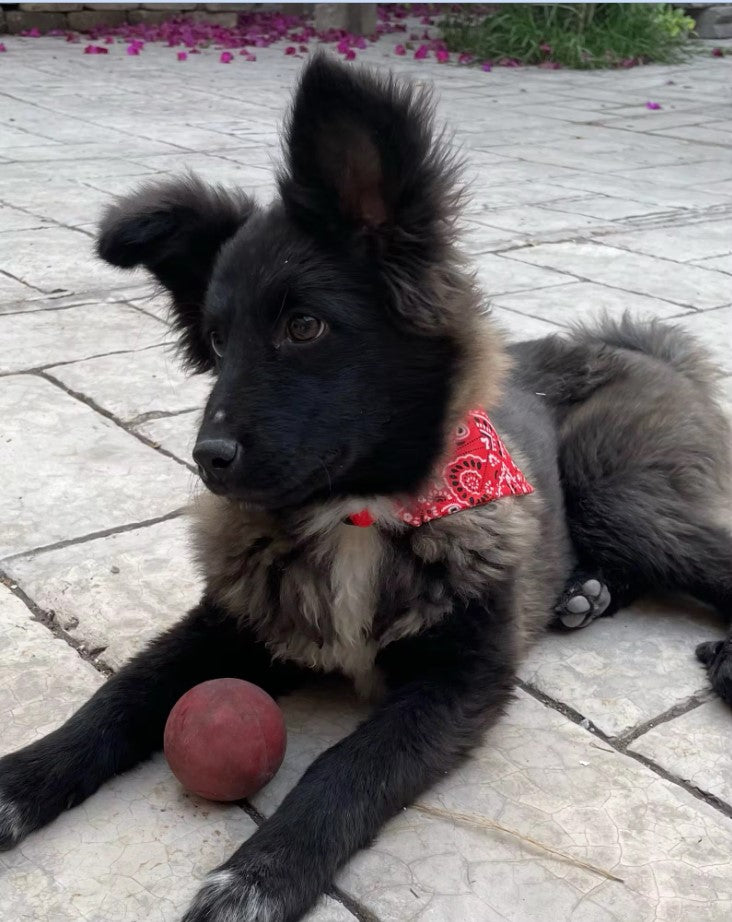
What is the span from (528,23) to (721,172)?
6639mm

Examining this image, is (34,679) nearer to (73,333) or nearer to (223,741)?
(223,741)

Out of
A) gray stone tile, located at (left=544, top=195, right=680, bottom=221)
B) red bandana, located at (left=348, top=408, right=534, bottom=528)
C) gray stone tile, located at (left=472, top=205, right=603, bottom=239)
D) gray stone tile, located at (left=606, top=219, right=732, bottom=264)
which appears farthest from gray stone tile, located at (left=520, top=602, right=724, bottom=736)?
gray stone tile, located at (left=544, top=195, right=680, bottom=221)

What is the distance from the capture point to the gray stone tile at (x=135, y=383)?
477 centimetres

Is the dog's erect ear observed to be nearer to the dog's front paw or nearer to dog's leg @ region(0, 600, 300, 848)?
dog's leg @ region(0, 600, 300, 848)

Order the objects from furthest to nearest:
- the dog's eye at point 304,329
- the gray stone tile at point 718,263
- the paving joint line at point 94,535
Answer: the gray stone tile at point 718,263, the paving joint line at point 94,535, the dog's eye at point 304,329

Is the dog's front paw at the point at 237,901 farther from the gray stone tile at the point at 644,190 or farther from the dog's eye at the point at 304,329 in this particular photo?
the gray stone tile at the point at 644,190

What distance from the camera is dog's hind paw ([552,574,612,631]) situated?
3381 mm

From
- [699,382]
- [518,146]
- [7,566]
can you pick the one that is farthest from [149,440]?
[518,146]

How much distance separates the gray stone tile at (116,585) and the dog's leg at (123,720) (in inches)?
11.6

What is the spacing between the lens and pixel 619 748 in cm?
286

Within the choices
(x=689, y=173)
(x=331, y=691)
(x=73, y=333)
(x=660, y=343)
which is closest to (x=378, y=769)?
(x=331, y=691)

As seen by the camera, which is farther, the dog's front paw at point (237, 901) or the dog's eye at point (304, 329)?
the dog's eye at point (304, 329)

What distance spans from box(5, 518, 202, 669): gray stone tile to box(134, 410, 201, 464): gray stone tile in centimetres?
61

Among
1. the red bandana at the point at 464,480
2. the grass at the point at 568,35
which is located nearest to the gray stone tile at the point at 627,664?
the red bandana at the point at 464,480
